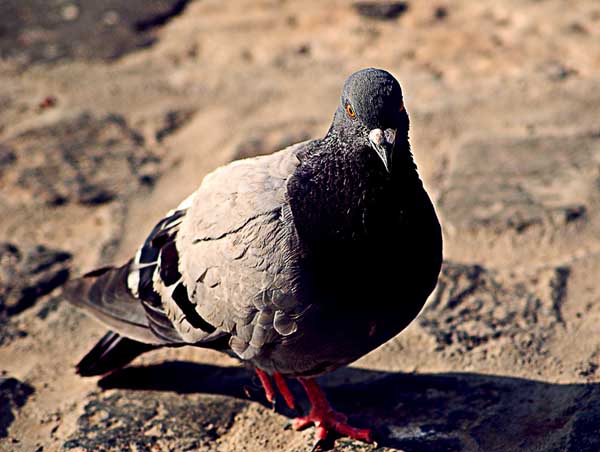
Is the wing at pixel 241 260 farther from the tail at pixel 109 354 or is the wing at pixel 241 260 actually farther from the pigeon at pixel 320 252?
the tail at pixel 109 354

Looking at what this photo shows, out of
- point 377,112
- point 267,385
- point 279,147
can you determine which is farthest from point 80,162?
point 377,112

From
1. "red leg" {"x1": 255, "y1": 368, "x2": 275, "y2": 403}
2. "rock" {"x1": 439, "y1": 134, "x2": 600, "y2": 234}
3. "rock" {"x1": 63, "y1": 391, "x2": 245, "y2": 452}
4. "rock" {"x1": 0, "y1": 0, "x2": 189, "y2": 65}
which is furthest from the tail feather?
"rock" {"x1": 0, "y1": 0, "x2": 189, "y2": 65}

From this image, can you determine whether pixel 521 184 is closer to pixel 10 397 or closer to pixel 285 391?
pixel 285 391

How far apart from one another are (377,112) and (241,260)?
1.01m

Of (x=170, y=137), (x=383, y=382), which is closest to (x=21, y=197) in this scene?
(x=170, y=137)

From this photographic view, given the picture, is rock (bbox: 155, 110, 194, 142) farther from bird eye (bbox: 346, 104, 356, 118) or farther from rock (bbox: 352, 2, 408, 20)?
bird eye (bbox: 346, 104, 356, 118)

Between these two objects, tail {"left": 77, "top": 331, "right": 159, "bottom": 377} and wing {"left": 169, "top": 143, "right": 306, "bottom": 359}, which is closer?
wing {"left": 169, "top": 143, "right": 306, "bottom": 359}

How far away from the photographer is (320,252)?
153 inches

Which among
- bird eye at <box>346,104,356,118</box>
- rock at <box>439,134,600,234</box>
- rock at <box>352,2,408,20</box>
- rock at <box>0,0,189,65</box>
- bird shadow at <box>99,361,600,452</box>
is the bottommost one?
bird shadow at <box>99,361,600,452</box>

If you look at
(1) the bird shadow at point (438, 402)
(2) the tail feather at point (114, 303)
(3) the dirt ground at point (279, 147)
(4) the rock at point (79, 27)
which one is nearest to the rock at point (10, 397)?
(3) the dirt ground at point (279, 147)

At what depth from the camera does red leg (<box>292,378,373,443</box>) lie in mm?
4461

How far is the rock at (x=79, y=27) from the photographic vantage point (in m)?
8.98

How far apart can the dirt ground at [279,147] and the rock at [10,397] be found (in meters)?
0.01

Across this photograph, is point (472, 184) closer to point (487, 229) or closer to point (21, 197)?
point (487, 229)
